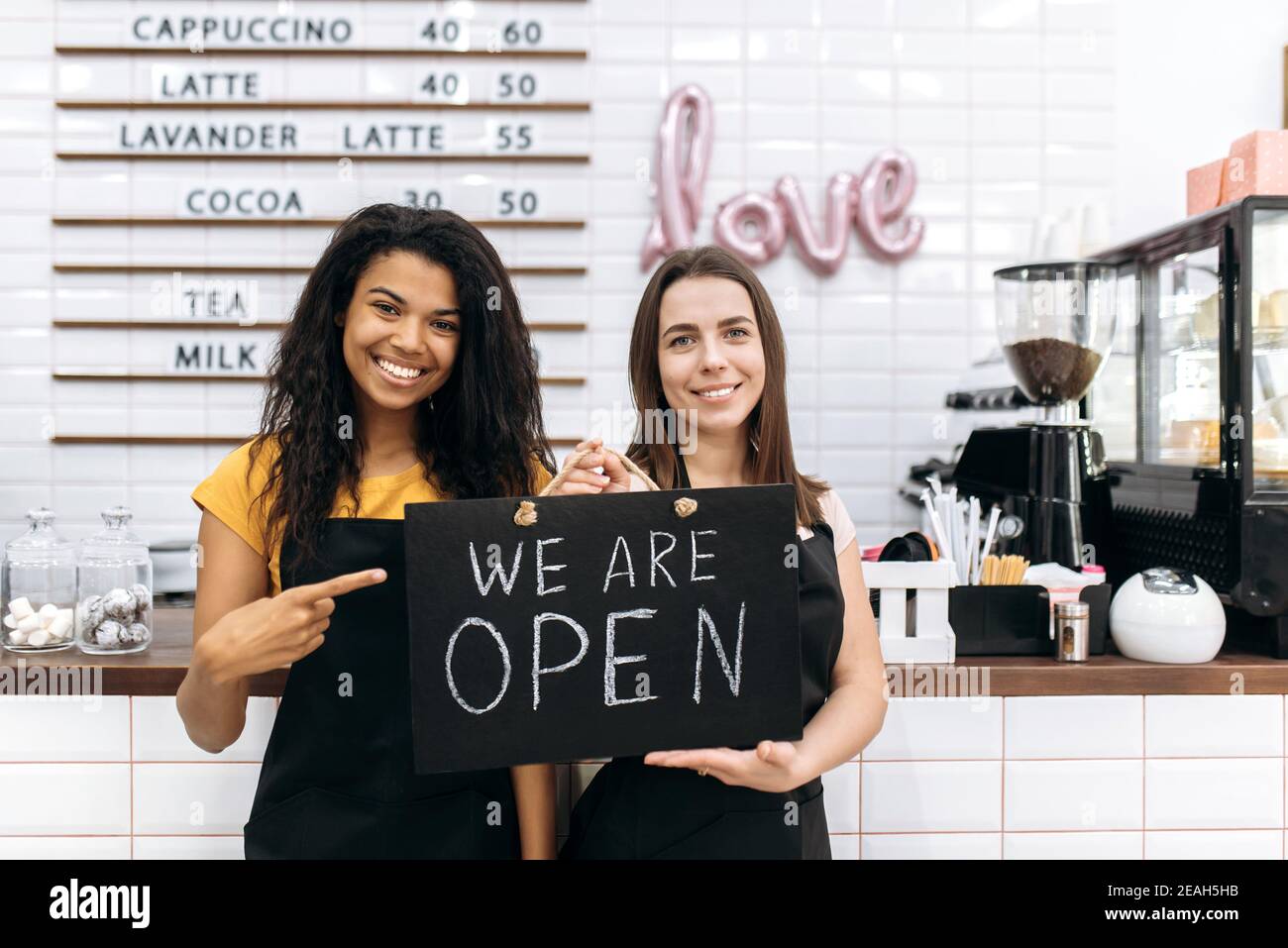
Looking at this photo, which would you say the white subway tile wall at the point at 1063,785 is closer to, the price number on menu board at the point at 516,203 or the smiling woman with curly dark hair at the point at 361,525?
the smiling woman with curly dark hair at the point at 361,525

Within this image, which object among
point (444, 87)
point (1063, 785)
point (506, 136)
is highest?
point (444, 87)

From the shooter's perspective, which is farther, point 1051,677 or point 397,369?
point 1051,677

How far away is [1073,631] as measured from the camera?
1.63 m

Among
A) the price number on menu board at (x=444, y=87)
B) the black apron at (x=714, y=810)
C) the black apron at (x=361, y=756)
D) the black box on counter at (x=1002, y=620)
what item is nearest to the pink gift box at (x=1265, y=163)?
the black box on counter at (x=1002, y=620)

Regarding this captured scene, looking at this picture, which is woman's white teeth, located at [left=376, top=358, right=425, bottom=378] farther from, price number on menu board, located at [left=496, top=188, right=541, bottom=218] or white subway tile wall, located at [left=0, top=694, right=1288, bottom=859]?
price number on menu board, located at [left=496, top=188, right=541, bottom=218]

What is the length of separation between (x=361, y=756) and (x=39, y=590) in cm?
77

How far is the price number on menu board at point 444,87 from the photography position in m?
3.07

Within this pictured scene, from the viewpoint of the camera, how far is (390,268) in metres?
1.31

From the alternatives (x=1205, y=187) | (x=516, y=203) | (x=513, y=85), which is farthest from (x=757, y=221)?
(x=1205, y=187)

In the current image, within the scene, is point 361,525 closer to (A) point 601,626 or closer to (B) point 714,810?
(A) point 601,626

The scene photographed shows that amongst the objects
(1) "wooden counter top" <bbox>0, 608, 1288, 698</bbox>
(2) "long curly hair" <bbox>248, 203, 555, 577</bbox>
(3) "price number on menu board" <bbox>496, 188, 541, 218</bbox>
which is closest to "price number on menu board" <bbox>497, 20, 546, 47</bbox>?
(3) "price number on menu board" <bbox>496, 188, 541, 218</bbox>

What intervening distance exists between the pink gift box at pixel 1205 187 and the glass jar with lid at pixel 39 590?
2245 mm

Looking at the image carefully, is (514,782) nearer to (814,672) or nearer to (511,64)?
(814,672)
